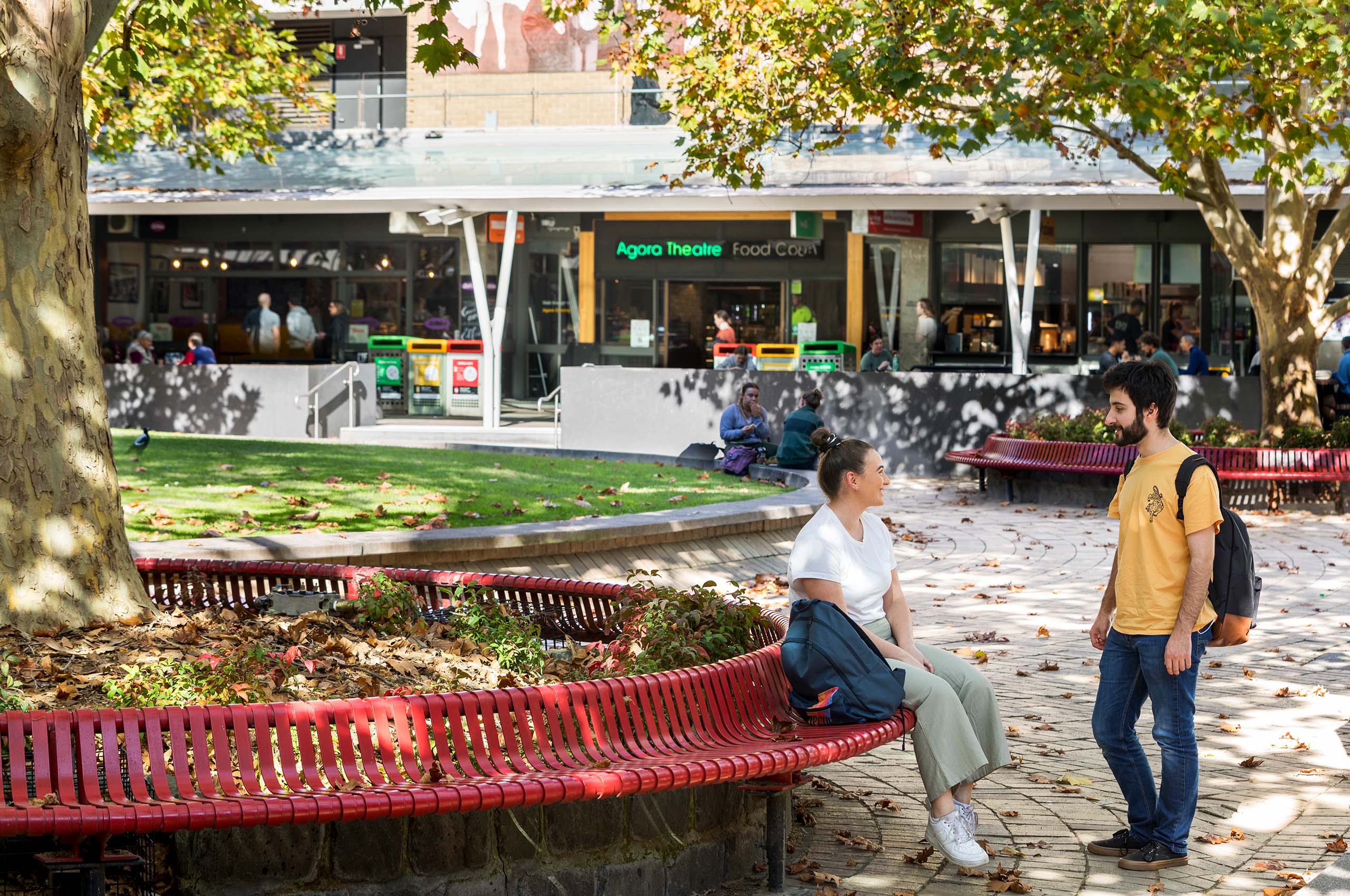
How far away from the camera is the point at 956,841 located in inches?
187

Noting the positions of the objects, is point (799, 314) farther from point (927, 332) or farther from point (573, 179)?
point (573, 179)

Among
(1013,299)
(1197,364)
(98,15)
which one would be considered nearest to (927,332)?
(1013,299)

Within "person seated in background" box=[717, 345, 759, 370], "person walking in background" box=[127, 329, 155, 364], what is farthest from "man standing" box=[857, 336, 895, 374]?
"person walking in background" box=[127, 329, 155, 364]

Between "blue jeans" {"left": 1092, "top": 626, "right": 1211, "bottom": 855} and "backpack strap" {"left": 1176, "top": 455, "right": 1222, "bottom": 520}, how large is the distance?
0.42 m

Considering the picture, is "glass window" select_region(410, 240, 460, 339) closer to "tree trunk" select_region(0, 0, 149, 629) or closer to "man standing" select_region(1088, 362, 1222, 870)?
"tree trunk" select_region(0, 0, 149, 629)

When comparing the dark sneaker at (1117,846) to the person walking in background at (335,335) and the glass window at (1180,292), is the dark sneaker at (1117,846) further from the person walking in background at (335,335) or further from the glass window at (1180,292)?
the person walking in background at (335,335)

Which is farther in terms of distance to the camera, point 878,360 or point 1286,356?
point 878,360

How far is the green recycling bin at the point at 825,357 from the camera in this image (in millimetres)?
23016

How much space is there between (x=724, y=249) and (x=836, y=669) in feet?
76.3

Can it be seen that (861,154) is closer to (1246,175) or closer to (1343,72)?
(1246,175)

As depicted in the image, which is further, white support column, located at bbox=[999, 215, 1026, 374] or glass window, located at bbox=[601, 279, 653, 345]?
glass window, located at bbox=[601, 279, 653, 345]

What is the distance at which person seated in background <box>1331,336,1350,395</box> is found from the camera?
17.9 m

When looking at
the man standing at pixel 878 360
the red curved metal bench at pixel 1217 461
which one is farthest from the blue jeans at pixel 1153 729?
the man standing at pixel 878 360

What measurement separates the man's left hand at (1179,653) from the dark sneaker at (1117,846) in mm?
601
